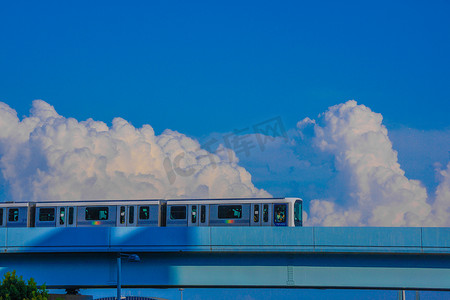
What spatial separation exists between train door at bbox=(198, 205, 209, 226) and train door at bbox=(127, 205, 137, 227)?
4372 millimetres

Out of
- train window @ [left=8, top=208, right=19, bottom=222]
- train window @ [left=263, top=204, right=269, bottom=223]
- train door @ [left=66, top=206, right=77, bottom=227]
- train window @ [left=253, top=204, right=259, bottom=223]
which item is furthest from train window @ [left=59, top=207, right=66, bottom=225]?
train window @ [left=263, top=204, right=269, bottom=223]

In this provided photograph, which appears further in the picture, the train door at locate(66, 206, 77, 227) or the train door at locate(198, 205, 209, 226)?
the train door at locate(66, 206, 77, 227)

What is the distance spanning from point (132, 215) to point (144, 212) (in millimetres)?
818

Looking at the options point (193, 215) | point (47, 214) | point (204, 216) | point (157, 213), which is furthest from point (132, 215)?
point (47, 214)

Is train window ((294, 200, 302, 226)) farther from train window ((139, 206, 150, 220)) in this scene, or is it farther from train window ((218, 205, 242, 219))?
train window ((139, 206, 150, 220))

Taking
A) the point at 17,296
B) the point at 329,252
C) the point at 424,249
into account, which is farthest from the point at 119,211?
the point at 424,249

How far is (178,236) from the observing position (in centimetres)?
3688

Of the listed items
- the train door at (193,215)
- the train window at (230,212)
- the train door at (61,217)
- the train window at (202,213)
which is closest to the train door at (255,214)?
the train window at (230,212)

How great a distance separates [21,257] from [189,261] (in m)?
9.61

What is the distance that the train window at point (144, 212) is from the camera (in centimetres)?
4522

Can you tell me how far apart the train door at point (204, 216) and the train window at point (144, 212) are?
139 inches

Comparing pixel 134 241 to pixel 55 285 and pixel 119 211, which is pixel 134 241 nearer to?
pixel 55 285

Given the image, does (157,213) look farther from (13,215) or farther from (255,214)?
(13,215)

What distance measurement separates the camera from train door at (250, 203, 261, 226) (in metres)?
43.6
